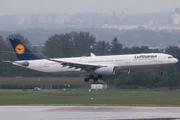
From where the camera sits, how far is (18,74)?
86.0 metres

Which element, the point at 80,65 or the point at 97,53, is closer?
the point at 80,65

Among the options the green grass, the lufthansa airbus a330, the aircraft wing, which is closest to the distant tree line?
the lufthansa airbus a330

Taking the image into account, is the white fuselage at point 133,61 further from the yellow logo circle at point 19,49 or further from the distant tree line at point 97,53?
the distant tree line at point 97,53

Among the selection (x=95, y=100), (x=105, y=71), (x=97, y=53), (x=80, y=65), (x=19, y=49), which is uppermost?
(x=19, y=49)

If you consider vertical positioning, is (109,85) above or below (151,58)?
below

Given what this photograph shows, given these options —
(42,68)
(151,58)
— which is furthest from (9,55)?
(151,58)

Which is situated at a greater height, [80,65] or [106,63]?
[106,63]

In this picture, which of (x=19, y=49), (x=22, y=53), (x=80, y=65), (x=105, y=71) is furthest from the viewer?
(x=19, y=49)

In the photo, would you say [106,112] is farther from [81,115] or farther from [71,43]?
[71,43]

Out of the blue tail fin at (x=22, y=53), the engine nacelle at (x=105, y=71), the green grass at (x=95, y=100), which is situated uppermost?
the blue tail fin at (x=22, y=53)

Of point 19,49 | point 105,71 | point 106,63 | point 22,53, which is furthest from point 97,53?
point 105,71

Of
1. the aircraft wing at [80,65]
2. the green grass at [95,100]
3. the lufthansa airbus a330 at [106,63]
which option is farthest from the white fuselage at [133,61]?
the green grass at [95,100]

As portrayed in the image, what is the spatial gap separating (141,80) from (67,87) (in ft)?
69.7

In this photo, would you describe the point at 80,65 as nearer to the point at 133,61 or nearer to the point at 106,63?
the point at 106,63
